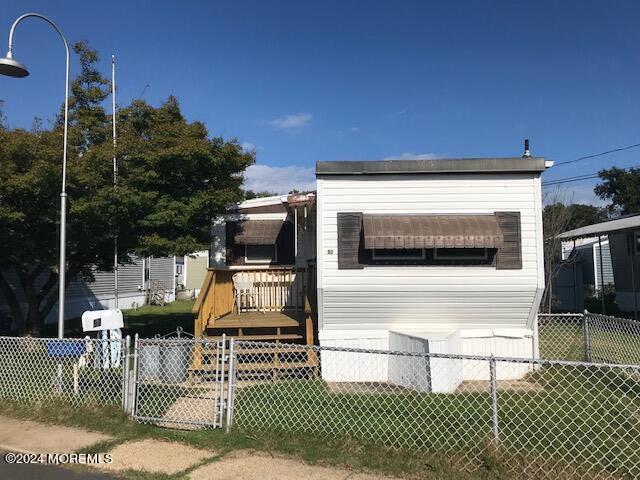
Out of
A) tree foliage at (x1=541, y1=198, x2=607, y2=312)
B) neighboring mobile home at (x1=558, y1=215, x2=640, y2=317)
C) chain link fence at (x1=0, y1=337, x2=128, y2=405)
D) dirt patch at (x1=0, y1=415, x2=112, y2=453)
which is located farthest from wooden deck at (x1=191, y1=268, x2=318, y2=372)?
neighboring mobile home at (x1=558, y1=215, x2=640, y2=317)

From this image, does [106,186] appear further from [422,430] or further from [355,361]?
[422,430]

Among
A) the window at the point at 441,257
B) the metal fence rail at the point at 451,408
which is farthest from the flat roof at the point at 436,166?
the metal fence rail at the point at 451,408

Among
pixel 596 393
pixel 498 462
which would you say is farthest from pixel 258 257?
pixel 498 462

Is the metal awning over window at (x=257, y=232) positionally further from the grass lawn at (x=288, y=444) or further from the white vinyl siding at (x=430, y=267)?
the grass lawn at (x=288, y=444)

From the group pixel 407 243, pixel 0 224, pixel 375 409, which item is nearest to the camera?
pixel 375 409

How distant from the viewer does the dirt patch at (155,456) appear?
4539mm

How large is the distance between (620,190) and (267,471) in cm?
5068

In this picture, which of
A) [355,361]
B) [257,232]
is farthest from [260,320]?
[257,232]

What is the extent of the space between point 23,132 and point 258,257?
5353 millimetres

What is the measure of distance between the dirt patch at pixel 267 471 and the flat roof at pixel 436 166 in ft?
15.7

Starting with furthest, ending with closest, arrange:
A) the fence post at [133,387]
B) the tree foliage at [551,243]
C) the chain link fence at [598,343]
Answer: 1. the tree foliage at [551,243]
2. the chain link fence at [598,343]
3. the fence post at [133,387]

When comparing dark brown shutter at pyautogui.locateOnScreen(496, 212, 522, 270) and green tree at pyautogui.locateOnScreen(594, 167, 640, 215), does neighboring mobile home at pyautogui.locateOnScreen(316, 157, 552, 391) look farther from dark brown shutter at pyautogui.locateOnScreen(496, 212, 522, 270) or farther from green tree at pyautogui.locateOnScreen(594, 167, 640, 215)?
green tree at pyautogui.locateOnScreen(594, 167, 640, 215)

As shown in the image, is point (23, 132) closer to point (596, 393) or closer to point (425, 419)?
point (425, 419)

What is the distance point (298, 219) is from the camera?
437 inches
